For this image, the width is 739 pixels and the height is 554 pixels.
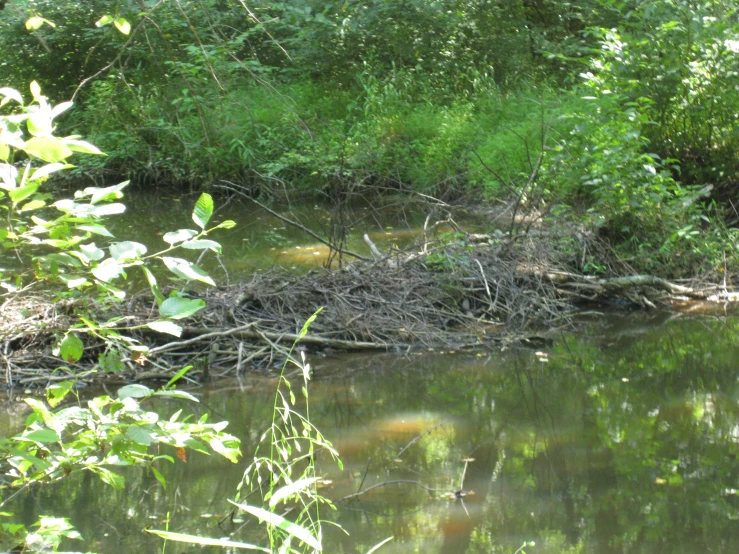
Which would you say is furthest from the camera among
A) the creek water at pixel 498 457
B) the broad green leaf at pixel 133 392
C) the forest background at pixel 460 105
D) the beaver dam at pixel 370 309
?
the forest background at pixel 460 105

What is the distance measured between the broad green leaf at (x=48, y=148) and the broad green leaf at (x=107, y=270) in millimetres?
260

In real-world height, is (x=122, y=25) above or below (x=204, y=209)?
above

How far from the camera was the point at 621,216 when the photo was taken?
7.34 metres

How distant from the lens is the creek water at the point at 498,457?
3482 mm

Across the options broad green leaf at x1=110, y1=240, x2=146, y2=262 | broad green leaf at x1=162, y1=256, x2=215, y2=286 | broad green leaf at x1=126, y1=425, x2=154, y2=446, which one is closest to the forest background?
broad green leaf at x1=110, y1=240, x2=146, y2=262

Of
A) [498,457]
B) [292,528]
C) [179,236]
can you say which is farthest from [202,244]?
[498,457]

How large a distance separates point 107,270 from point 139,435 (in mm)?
380

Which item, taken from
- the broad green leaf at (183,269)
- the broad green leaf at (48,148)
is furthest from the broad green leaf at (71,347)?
the broad green leaf at (48,148)

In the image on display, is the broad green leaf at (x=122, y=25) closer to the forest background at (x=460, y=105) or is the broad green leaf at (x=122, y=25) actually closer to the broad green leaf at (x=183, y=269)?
the forest background at (x=460, y=105)

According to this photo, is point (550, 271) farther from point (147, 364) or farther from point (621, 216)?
point (147, 364)

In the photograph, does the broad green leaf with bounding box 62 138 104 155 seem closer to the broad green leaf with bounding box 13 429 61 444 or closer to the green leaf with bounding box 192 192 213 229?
the green leaf with bounding box 192 192 213 229

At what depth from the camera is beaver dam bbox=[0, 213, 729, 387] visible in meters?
5.55

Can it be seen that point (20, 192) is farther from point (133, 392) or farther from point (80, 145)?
point (133, 392)

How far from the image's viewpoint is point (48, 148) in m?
1.78
